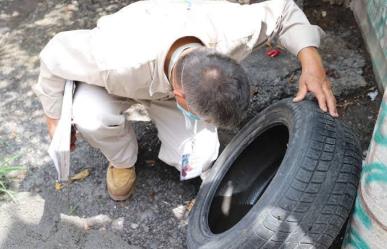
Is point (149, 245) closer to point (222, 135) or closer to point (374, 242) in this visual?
point (222, 135)

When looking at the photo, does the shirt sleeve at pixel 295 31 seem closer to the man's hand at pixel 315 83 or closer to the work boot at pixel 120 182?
the man's hand at pixel 315 83

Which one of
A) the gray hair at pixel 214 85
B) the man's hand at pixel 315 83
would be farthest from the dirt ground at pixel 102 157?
the gray hair at pixel 214 85

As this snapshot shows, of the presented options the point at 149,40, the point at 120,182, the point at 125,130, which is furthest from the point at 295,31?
the point at 120,182

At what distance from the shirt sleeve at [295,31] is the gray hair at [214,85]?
0.55 meters

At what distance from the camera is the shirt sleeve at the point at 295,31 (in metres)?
2.42

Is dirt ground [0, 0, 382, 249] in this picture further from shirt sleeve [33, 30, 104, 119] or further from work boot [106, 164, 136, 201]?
shirt sleeve [33, 30, 104, 119]

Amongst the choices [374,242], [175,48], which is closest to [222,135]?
[175,48]

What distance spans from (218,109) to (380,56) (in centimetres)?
177

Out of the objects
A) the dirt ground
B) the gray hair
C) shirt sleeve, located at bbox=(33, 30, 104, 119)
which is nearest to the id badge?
the dirt ground

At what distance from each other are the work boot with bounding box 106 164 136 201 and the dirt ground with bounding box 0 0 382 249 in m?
0.05

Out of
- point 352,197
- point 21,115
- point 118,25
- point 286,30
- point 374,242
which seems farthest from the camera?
point 21,115

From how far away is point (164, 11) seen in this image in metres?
2.38

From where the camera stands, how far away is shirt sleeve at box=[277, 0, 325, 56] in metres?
2.42

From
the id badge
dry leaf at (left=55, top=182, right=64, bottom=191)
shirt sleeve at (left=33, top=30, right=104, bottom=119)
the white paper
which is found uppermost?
shirt sleeve at (left=33, top=30, right=104, bottom=119)
